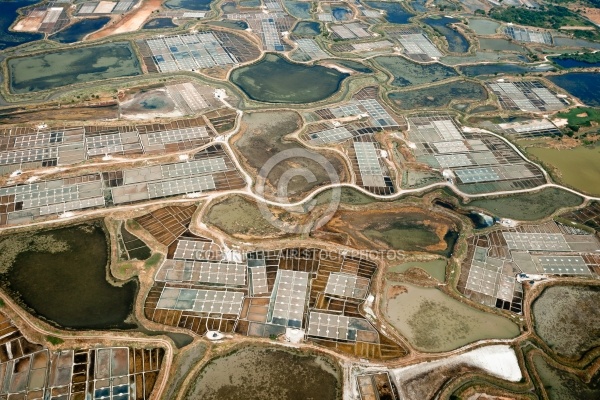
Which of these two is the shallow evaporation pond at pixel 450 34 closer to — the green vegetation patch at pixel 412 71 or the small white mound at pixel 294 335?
the green vegetation patch at pixel 412 71

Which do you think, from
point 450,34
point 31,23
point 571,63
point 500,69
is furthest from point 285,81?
point 571,63

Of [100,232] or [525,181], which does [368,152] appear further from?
[100,232]

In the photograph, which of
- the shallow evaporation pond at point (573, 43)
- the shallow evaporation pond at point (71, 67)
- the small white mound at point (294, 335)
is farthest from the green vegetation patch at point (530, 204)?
the shallow evaporation pond at point (71, 67)

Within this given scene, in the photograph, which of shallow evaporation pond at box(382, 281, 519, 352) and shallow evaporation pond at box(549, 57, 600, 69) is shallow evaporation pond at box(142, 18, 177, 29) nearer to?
shallow evaporation pond at box(382, 281, 519, 352)

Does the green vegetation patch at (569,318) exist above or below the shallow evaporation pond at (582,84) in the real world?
below

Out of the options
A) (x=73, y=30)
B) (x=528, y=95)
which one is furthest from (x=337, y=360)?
(x=73, y=30)

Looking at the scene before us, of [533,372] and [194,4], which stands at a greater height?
[194,4]
